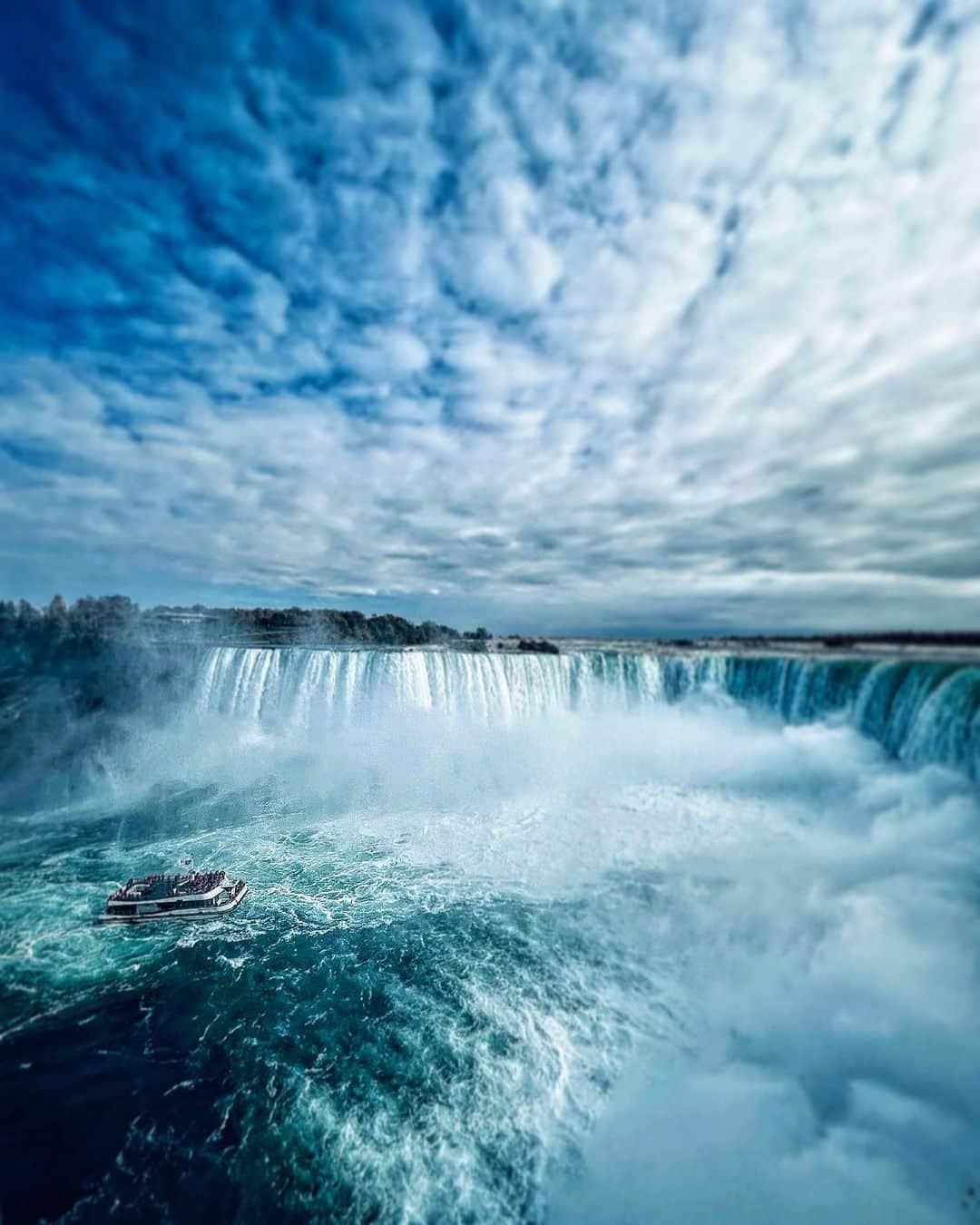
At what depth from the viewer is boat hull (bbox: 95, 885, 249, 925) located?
624 inches

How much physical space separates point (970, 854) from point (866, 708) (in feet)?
28.6

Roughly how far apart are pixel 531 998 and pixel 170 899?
1212 cm

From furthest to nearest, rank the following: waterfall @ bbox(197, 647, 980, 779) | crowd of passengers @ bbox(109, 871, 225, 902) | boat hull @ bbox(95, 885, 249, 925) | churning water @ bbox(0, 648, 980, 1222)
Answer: waterfall @ bbox(197, 647, 980, 779)
crowd of passengers @ bbox(109, 871, 225, 902)
boat hull @ bbox(95, 885, 249, 925)
churning water @ bbox(0, 648, 980, 1222)

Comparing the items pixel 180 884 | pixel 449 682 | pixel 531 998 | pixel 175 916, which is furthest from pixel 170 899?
pixel 449 682

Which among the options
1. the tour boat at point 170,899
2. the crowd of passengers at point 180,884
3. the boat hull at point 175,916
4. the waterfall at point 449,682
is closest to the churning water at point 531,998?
the boat hull at point 175,916

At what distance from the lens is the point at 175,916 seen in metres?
16.3

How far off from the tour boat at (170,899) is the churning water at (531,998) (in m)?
0.68

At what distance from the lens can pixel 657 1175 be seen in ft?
26.6

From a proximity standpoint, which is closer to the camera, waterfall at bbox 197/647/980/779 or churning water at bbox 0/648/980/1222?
churning water at bbox 0/648/980/1222

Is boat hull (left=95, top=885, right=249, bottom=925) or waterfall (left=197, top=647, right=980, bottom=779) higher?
waterfall (left=197, top=647, right=980, bottom=779)

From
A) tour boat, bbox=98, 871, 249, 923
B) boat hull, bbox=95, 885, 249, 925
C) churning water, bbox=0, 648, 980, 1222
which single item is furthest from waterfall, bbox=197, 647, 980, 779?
boat hull, bbox=95, 885, 249, 925

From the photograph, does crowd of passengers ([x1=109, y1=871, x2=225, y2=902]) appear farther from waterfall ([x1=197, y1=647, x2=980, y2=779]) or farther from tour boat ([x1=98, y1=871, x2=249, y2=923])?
waterfall ([x1=197, y1=647, x2=980, y2=779])

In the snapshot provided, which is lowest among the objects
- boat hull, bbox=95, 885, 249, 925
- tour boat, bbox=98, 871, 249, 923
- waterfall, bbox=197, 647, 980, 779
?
boat hull, bbox=95, 885, 249, 925

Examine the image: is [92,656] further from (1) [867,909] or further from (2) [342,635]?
(1) [867,909]
